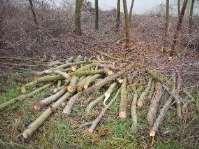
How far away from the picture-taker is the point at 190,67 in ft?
39.5

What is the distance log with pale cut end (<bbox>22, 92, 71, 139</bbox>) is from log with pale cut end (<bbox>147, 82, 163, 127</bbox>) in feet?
6.79

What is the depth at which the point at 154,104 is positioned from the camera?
9.65m

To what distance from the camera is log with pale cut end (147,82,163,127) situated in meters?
9.17

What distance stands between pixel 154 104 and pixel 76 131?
6.59 ft

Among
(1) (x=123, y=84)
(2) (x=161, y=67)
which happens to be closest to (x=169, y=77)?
(2) (x=161, y=67)

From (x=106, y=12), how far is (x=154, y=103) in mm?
13519

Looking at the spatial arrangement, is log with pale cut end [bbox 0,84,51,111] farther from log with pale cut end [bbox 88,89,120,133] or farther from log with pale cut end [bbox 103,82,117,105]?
log with pale cut end [bbox 88,89,120,133]

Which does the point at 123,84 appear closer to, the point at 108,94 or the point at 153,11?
the point at 108,94

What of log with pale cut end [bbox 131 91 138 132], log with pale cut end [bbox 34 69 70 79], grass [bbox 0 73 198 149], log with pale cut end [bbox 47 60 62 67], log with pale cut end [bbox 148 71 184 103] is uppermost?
log with pale cut end [bbox 47 60 62 67]

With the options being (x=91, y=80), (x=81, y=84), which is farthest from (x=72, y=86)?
(x=91, y=80)

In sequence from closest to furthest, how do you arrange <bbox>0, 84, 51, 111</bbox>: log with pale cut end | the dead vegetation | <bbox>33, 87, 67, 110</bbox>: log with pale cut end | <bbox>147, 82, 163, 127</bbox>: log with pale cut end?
<bbox>147, 82, 163, 127</bbox>: log with pale cut end, the dead vegetation, <bbox>33, 87, 67, 110</bbox>: log with pale cut end, <bbox>0, 84, 51, 111</bbox>: log with pale cut end

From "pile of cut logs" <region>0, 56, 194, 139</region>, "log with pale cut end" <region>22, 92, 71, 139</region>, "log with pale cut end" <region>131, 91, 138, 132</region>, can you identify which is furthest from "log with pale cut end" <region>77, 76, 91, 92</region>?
"log with pale cut end" <region>131, 91, 138, 132</region>

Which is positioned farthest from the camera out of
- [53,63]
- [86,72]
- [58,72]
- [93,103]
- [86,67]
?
[53,63]

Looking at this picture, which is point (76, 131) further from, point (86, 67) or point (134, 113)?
point (86, 67)
